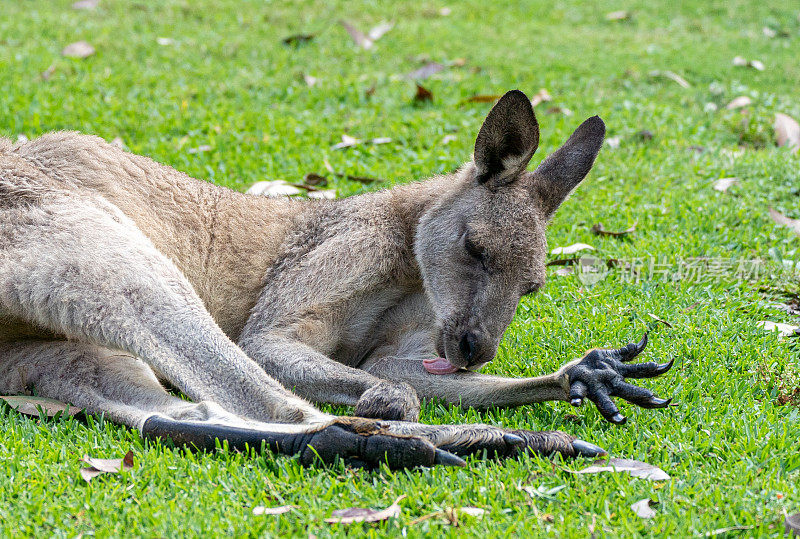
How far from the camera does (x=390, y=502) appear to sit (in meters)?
2.63

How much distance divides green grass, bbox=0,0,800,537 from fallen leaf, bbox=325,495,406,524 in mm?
38

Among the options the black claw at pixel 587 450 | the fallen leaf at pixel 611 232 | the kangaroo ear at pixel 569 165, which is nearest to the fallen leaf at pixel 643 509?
the black claw at pixel 587 450

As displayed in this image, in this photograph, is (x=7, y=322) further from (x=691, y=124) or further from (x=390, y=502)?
(x=691, y=124)

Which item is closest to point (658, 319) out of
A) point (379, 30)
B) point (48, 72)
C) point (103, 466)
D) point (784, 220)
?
point (784, 220)

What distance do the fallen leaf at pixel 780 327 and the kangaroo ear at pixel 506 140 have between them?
4.60 ft

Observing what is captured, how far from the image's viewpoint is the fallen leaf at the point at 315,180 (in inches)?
234

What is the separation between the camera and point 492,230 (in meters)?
3.91

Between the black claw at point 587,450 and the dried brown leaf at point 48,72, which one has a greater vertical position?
the dried brown leaf at point 48,72

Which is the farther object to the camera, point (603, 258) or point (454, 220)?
point (603, 258)

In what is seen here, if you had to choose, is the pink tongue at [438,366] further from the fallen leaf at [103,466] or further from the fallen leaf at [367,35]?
the fallen leaf at [367,35]

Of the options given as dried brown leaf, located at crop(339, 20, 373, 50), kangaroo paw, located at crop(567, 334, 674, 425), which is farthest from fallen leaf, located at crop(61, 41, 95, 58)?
kangaroo paw, located at crop(567, 334, 674, 425)

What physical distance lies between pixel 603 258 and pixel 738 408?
1807 mm

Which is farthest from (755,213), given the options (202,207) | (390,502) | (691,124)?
(390,502)

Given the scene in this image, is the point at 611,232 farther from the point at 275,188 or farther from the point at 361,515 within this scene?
the point at 361,515
